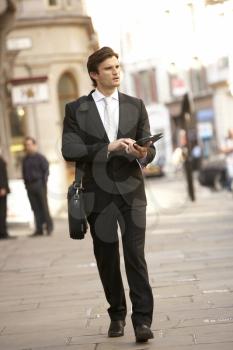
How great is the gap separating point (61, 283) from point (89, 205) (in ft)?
12.4

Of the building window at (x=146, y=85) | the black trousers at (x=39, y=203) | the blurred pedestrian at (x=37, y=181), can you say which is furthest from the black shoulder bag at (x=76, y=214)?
the building window at (x=146, y=85)

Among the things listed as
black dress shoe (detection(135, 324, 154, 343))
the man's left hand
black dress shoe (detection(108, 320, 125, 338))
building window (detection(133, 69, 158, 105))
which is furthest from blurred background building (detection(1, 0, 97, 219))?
building window (detection(133, 69, 158, 105))

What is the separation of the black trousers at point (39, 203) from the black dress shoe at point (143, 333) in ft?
38.5

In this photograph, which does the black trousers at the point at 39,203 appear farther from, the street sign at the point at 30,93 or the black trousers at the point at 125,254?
the black trousers at the point at 125,254

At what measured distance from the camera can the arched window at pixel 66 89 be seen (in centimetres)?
3125

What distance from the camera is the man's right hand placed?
6469 mm

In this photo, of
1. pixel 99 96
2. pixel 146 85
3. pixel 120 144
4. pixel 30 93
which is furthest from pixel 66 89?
pixel 146 85

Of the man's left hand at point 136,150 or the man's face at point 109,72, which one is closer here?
the man's left hand at point 136,150

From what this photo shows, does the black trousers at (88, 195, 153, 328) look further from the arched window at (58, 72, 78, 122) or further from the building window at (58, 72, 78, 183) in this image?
the arched window at (58, 72, 78, 122)

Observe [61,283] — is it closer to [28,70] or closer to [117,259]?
[117,259]

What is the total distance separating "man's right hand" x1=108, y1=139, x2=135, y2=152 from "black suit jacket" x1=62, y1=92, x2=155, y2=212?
10 cm

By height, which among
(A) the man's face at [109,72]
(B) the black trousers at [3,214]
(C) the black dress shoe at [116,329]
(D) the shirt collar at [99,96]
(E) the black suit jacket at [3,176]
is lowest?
(B) the black trousers at [3,214]

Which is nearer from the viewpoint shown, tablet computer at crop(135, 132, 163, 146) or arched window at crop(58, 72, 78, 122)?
tablet computer at crop(135, 132, 163, 146)

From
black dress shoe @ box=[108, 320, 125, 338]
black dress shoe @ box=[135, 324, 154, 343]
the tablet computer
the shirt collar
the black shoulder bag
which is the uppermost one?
the shirt collar
